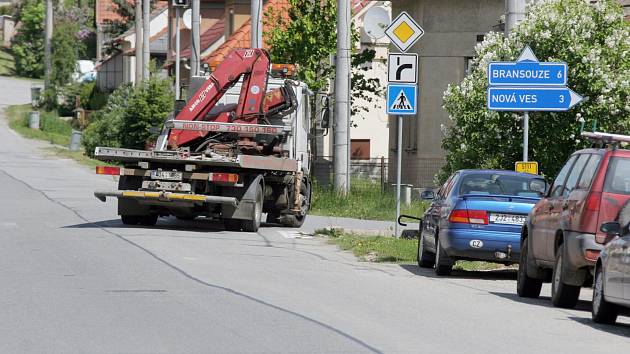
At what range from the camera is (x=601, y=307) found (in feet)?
44.0

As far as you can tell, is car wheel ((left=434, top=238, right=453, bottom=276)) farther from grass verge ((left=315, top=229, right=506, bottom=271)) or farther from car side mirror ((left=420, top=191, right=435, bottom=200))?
grass verge ((left=315, top=229, right=506, bottom=271))

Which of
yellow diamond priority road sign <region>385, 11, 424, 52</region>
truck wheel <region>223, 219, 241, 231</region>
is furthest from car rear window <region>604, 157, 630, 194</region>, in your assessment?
truck wheel <region>223, 219, 241, 231</region>

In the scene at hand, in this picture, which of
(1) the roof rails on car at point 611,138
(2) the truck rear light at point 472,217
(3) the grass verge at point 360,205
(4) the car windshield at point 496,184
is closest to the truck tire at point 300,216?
(3) the grass verge at point 360,205

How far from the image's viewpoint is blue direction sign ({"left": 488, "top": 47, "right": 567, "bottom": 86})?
68.6 feet

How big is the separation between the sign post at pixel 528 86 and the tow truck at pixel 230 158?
4.88 m

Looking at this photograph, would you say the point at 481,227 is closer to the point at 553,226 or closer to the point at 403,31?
the point at 553,226

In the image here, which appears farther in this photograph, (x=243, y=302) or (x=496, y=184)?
(x=496, y=184)

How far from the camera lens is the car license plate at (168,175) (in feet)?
77.8

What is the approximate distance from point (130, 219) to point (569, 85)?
8.15 meters

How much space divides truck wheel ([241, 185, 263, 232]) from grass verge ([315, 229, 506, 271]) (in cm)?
119

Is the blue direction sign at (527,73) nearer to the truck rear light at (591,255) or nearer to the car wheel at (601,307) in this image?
the truck rear light at (591,255)

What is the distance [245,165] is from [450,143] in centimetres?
481

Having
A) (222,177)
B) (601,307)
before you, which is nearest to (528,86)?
(222,177)

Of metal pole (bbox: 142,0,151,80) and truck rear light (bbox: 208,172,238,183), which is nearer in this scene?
truck rear light (bbox: 208,172,238,183)
